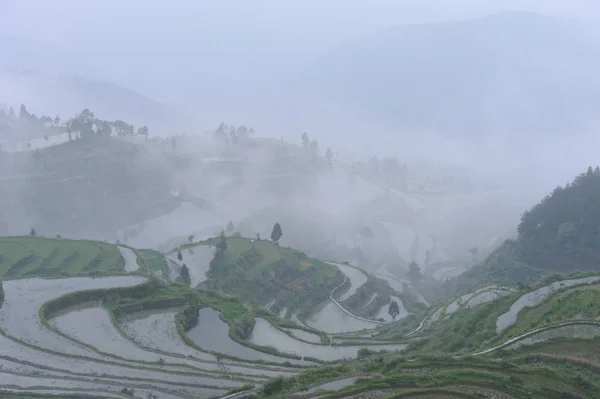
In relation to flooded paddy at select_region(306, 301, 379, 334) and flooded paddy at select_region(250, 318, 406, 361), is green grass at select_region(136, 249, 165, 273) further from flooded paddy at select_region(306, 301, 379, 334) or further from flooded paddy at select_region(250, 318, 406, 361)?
flooded paddy at select_region(250, 318, 406, 361)

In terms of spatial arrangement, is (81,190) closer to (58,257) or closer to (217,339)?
(58,257)

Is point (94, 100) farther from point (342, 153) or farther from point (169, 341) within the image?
point (169, 341)

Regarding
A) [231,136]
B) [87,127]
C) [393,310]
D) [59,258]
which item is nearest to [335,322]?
[393,310]

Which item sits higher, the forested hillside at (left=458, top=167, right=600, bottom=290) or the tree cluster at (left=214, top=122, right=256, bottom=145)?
the tree cluster at (left=214, top=122, right=256, bottom=145)

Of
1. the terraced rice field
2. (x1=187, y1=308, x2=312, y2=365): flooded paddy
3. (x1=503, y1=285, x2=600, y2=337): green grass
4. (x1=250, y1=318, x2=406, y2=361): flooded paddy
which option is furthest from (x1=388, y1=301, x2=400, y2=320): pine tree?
(x1=503, y1=285, x2=600, y2=337): green grass

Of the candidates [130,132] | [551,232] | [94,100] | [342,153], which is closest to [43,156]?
[130,132]

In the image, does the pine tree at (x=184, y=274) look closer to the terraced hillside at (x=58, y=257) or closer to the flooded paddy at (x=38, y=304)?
the terraced hillside at (x=58, y=257)
